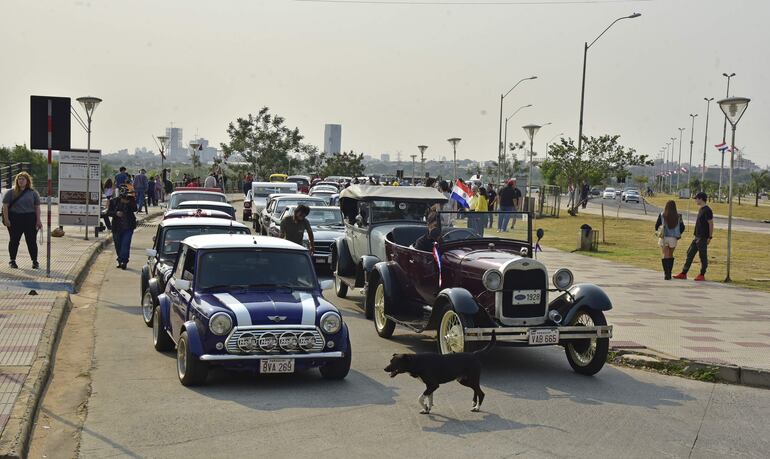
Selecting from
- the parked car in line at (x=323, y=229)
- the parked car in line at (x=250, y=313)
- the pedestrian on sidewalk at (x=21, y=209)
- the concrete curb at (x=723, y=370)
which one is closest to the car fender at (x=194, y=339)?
the parked car in line at (x=250, y=313)

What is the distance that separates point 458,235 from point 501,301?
170 cm

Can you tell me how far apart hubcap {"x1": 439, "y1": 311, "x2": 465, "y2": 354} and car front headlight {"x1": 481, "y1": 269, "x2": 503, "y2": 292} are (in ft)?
1.66

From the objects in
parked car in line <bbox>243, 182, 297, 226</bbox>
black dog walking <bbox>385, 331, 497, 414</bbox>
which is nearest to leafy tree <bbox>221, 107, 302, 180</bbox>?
parked car in line <bbox>243, 182, 297, 226</bbox>

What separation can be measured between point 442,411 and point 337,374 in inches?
58.3

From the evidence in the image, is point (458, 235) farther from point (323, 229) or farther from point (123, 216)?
point (123, 216)

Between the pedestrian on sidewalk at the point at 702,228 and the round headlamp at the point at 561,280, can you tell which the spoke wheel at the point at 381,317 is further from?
the pedestrian on sidewalk at the point at 702,228

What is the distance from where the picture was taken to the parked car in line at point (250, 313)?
9.22 m

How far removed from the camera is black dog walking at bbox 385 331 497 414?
8.55m

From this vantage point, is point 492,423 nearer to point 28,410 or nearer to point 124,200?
point 28,410

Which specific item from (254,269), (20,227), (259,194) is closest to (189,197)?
(20,227)

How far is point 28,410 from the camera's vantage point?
7.91 meters

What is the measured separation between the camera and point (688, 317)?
14.8m

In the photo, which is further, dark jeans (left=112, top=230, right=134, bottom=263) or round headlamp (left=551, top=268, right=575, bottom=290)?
dark jeans (left=112, top=230, right=134, bottom=263)

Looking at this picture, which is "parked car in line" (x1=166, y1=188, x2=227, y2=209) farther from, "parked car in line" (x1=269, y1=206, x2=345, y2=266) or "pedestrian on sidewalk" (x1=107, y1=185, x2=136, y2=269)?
"pedestrian on sidewalk" (x1=107, y1=185, x2=136, y2=269)
